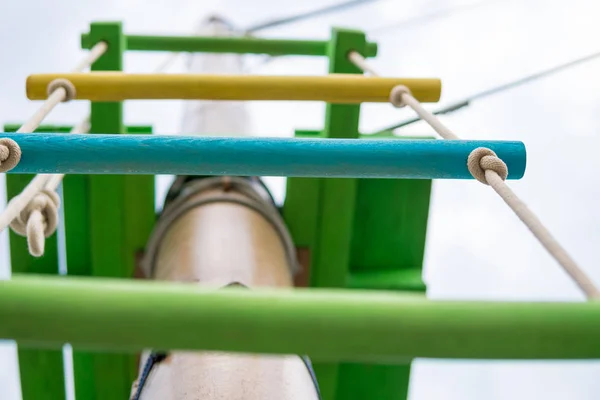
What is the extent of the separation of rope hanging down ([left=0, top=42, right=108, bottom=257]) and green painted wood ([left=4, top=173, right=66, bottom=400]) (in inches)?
26.1

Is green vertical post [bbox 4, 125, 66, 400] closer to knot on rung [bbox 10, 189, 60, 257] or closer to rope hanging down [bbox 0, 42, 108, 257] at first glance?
rope hanging down [bbox 0, 42, 108, 257]

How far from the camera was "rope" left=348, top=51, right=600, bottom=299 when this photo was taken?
1049mm

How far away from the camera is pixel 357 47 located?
2992 mm

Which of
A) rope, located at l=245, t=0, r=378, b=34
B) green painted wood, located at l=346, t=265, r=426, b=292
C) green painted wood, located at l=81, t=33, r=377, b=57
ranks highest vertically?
rope, located at l=245, t=0, r=378, b=34

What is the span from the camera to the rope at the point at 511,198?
105 centimetres

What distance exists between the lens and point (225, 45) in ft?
11.6

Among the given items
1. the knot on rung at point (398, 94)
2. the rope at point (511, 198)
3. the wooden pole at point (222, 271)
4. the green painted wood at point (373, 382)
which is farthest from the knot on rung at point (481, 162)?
the green painted wood at point (373, 382)

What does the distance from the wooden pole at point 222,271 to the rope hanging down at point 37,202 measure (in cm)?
43

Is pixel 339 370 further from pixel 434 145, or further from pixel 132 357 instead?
pixel 434 145

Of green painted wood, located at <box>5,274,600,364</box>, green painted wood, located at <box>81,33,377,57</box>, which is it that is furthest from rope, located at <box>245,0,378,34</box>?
green painted wood, located at <box>5,274,600,364</box>

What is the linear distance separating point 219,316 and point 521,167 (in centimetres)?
90

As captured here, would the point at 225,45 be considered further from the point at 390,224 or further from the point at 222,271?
the point at 222,271

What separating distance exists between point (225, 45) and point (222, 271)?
1691mm

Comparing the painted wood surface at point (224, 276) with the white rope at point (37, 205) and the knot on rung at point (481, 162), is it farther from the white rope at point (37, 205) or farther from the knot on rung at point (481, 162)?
the knot on rung at point (481, 162)
